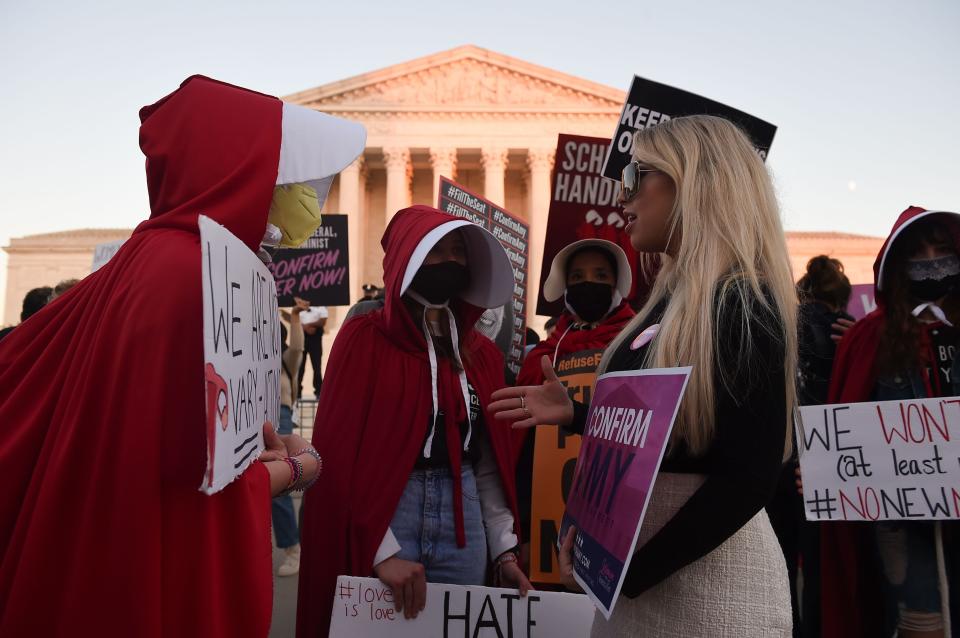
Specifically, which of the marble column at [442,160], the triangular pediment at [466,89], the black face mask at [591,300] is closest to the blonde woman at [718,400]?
the black face mask at [591,300]

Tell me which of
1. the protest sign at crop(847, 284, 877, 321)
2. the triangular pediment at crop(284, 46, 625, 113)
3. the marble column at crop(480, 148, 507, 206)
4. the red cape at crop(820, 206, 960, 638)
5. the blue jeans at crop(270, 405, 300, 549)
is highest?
the triangular pediment at crop(284, 46, 625, 113)

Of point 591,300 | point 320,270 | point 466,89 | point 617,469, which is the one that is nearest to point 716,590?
point 617,469

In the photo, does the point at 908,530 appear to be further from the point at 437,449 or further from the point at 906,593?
the point at 437,449

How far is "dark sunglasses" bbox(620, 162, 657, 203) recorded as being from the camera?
1.82 m

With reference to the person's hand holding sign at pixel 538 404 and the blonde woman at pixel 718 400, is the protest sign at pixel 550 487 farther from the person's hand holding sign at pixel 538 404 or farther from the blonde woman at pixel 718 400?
the blonde woman at pixel 718 400

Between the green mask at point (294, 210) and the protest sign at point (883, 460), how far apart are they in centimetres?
201

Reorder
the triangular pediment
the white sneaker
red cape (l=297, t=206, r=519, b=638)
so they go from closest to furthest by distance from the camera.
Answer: red cape (l=297, t=206, r=519, b=638) → the white sneaker → the triangular pediment

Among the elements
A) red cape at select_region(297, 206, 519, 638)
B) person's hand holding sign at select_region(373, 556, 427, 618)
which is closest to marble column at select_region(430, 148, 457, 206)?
red cape at select_region(297, 206, 519, 638)

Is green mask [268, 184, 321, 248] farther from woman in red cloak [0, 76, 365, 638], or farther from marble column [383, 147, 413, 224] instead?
marble column [383, 147, 413, 224]

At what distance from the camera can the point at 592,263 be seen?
3.66m

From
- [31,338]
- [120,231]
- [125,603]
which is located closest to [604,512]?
[125,603]

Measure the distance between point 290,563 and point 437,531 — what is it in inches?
161

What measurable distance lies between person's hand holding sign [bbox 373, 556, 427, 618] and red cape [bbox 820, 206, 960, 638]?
2082 millimetres

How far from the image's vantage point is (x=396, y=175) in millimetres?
35719
